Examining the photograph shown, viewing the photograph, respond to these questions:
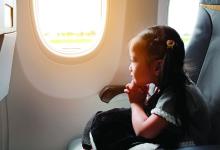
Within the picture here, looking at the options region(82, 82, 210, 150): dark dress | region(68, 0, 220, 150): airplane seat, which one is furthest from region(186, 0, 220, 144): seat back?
region(82, 82, 210, 150): dark dress

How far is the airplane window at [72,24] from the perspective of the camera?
5.44ft

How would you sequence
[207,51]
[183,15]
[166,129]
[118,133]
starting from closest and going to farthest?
1. [166,129]
2. [118,133]
3. [207,51]
4. [183,15]

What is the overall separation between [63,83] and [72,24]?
31 centimetres

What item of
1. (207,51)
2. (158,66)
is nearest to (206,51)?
(207,51)

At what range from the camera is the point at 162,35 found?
3.51 feet

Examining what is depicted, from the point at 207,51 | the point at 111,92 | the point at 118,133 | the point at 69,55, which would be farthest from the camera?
the point at 69,55

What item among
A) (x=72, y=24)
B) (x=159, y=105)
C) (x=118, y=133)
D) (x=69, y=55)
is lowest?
(x=118, y=133)

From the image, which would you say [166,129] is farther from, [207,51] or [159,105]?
[207,51]

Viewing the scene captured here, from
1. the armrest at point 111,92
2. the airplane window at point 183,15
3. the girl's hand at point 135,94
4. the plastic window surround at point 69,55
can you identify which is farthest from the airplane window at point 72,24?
the girl's hand at point 135,94

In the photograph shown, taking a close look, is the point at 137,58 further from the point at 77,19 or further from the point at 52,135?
the point at 52,135

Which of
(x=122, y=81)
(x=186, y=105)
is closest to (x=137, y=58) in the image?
(x=186, y=105)

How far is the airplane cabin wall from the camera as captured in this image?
162 cm

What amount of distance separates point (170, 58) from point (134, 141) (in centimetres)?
30

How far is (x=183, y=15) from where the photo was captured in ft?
6.17
